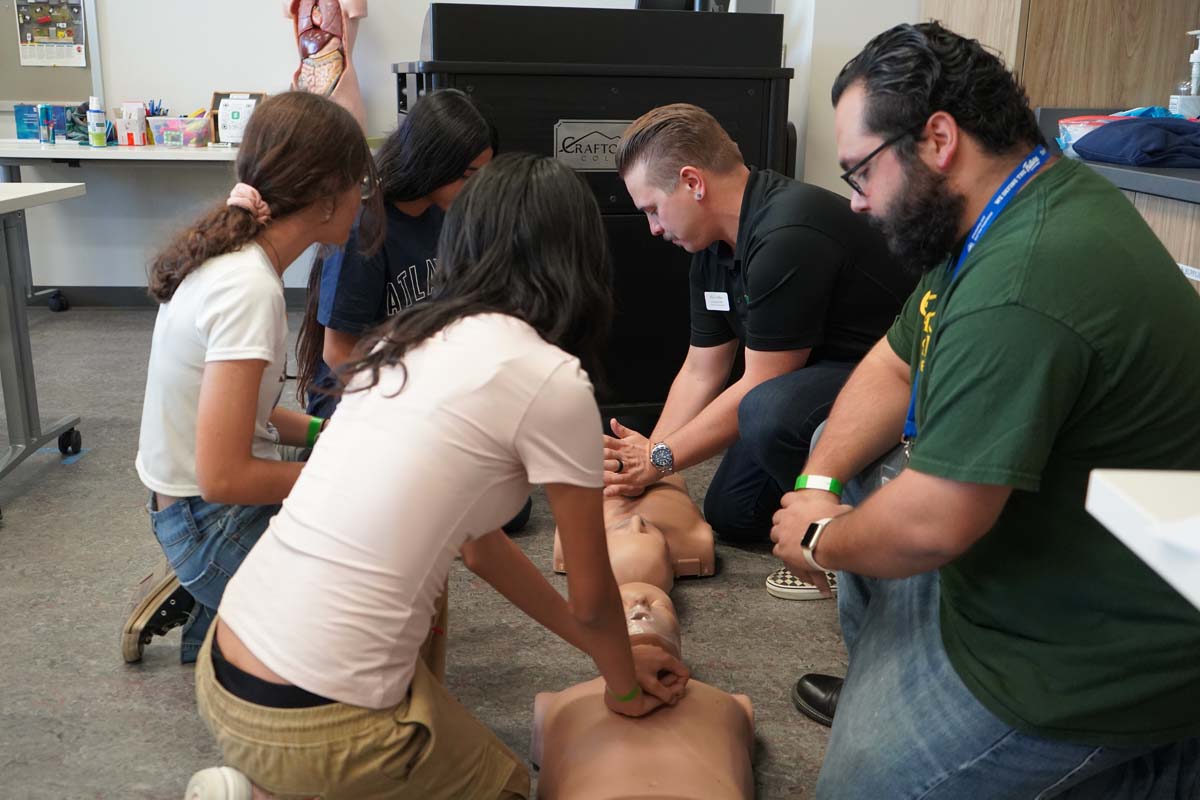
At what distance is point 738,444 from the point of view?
2.52 m

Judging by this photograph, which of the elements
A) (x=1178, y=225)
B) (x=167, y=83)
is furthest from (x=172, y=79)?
(x=1178, y=225)

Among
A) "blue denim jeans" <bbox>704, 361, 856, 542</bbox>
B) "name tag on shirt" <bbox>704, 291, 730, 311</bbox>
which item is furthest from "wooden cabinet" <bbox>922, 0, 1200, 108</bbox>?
"blue denim jeans" <bbox>704, 361, 856, 542</bbox>

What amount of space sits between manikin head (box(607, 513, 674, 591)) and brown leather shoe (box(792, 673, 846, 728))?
339mm

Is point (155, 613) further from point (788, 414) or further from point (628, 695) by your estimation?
point (788, 414)

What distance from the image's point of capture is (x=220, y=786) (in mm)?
1170

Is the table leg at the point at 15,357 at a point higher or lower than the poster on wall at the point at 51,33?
lower

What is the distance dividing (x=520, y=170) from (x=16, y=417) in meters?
2.11

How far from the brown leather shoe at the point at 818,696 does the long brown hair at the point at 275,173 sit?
1.07 meters

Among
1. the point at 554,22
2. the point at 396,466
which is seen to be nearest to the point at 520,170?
the point at 396,466

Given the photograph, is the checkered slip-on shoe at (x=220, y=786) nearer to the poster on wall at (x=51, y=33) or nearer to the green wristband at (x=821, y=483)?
the green wristband at (x=821, y=483)

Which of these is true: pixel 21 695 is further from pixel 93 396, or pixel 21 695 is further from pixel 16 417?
pixel 93 396

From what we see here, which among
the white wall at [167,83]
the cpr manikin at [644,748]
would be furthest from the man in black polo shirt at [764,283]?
the white wall at [167,83]

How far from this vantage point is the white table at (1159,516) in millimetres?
544

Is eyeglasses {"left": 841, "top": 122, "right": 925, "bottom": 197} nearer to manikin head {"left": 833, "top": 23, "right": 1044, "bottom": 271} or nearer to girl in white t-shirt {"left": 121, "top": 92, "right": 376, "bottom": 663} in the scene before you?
manikin head {"left": 833, "top": 23, "right": 1044, "bottom": 271}
